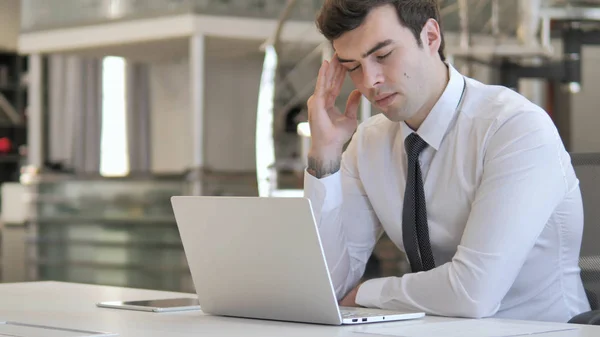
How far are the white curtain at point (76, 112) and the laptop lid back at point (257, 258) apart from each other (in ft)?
43.0

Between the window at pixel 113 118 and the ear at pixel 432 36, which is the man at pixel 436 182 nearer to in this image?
the ear at pixel 432 36

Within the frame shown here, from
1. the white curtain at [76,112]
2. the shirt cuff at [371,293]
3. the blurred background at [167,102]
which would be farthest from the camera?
the white curtain at [76,112]

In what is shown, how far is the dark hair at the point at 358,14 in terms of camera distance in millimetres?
1948

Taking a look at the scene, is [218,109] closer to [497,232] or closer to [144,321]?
[497,232]

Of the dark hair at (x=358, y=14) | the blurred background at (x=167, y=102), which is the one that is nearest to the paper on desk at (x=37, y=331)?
the dark hair at (x=358, y=14)

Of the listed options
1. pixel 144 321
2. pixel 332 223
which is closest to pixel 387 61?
pixel 332 223

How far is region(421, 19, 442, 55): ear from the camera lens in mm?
2010

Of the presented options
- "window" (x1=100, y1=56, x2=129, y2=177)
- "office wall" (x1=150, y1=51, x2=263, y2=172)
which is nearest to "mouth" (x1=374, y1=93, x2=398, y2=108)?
"office wall" (x1=150, y1=51, x2=263, y2=172)

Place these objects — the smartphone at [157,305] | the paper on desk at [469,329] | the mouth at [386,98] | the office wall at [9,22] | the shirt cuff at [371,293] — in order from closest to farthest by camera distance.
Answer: the paper on desk at [469,329]
the smartphone at [157,305]
the shirt cuff at [371,293]
the mouth at [386,98]
the office wall at [9,22]

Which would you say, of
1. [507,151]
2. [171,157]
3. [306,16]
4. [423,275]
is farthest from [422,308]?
[171,157]

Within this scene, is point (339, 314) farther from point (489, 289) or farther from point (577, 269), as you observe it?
point (577, 269)

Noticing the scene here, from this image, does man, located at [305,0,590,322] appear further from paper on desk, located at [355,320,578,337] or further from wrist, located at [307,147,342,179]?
paper on desk, located at [355,320,578,337]

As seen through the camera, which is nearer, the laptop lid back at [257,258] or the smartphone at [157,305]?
the laptop lid back at [257,258]

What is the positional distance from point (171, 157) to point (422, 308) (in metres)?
12.1
